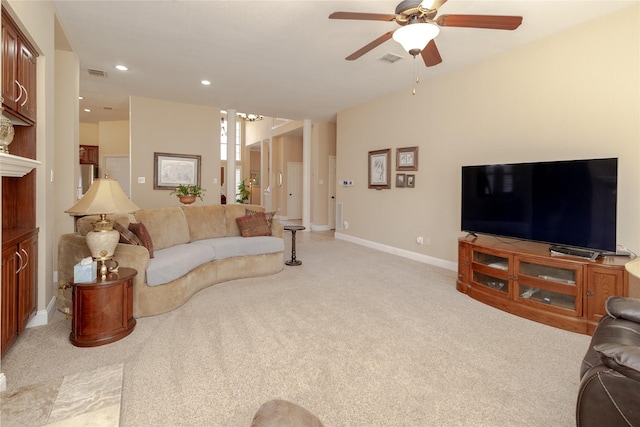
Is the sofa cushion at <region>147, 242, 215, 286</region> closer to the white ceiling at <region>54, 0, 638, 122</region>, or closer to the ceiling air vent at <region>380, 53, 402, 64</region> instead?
the white ceiling at <region>54, 0, 638, 122</region>

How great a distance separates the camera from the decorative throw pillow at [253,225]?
4.46 meters

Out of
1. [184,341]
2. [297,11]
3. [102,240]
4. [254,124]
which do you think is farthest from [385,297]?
[254,124]

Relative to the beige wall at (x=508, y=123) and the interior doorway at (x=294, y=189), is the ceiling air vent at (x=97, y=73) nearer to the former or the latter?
the beige wall at (x=508, y=123)

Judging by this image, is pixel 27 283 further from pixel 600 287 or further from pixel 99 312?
pixel 600 287

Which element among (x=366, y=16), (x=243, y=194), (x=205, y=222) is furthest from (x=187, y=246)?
(x=243, y=194)

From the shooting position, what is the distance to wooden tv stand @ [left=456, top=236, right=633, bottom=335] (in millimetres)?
2625

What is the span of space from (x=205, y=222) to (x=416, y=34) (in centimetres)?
339

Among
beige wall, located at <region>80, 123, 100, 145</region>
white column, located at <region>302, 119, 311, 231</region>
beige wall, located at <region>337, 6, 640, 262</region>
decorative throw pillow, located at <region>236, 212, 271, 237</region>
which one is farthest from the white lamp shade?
beige wall, located at <region>80, 123, 100, 145</region>

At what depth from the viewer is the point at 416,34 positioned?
239 cm

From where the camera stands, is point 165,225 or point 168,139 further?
point 168,139

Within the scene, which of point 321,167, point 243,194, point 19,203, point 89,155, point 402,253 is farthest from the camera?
point 243,194

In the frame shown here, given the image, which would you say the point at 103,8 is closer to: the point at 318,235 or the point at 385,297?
the point at 385,297

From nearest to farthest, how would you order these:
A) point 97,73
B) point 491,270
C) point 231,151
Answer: point 491,270 → point 97,73 → point 231,151

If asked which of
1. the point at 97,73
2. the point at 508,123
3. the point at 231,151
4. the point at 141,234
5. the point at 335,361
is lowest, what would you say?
the point at 335,361
